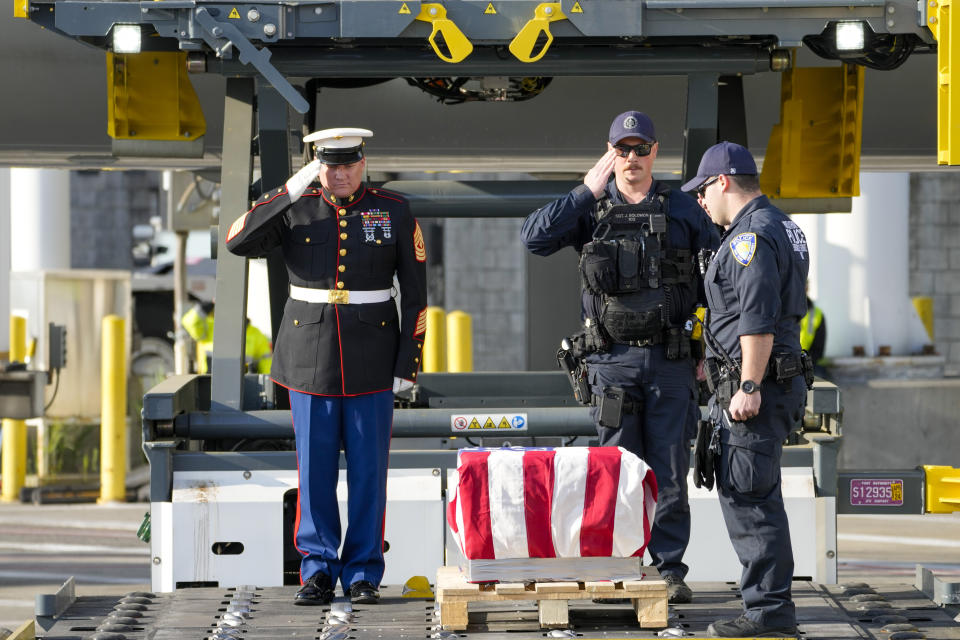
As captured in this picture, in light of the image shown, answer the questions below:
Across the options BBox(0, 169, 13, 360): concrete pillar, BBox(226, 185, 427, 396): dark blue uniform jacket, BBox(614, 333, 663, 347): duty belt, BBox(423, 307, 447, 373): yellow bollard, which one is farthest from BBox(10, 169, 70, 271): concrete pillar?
BBox(614, 333, 663, 347): duty belt

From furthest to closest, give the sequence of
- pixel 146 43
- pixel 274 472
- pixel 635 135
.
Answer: pixel 146 43
pixel 274 472
pixel 635 135

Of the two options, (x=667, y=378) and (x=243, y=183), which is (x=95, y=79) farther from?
(x=667, y=378)

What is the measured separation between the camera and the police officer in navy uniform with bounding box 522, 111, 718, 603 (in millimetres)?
5168

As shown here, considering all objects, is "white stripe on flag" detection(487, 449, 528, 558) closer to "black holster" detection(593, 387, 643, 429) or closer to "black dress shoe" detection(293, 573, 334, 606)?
"black holster" detection(593, 387, 643, 429)

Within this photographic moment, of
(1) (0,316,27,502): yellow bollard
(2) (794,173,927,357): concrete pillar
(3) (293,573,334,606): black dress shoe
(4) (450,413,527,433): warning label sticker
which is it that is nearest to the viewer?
(3) (293,573,334,606): black dress shoe

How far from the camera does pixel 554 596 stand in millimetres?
4586

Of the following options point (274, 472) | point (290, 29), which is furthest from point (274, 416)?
point (290, 29)

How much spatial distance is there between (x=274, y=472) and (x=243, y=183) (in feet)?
4.35

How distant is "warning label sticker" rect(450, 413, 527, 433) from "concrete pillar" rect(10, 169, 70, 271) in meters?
9.04

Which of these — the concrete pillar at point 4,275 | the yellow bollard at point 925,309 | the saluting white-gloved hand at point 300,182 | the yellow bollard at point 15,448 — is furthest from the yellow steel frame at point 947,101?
the yellow bollard at point 925,309

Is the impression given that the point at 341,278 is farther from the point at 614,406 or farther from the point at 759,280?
the point at 759,280

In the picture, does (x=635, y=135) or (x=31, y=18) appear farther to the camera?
(x=31, y=18)

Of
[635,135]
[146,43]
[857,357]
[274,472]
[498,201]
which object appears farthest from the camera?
[857,357]

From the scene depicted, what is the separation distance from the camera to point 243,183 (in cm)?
619
